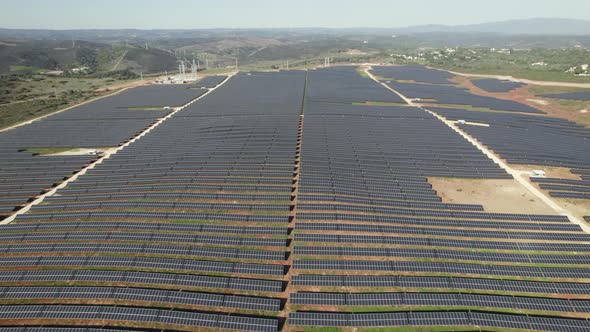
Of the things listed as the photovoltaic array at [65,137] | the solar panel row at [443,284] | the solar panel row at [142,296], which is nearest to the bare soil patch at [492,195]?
the solar panel row at [443,284]

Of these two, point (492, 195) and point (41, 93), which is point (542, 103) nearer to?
point (492, 195)

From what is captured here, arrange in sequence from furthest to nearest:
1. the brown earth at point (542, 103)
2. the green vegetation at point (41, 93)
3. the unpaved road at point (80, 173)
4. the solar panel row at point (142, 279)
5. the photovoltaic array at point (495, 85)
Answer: the photovoltaic array at point (495, 85) < the green vegetation at point (41, 93) < the brown earth at point (542, 103) < the unpaved road at point (80, 173) < the solar panel row at point (142, 279)

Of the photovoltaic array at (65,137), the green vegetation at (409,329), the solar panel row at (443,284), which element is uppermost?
the photovoltaic array at (65,137)

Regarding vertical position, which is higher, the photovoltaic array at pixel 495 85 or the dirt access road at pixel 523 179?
the photovoltaic array at pixel 495 85

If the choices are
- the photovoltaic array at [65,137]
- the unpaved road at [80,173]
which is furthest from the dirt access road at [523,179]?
the photovoltaic array at [65,137]

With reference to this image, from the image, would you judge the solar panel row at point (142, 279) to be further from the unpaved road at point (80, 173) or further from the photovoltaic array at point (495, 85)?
the photovoltaic array at point (495, 85)

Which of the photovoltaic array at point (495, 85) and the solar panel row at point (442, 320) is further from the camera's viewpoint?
the photovoltaic array at point (495, 85)

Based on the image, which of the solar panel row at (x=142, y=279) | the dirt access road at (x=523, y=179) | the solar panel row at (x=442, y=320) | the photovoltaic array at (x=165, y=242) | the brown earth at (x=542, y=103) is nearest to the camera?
the solar panel row at (x=442, y=320)

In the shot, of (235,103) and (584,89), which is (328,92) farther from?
(584,89)

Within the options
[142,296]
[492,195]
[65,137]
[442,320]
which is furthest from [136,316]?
[65,137]

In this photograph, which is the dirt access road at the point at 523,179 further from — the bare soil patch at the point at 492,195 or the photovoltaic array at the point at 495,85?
the photovoltaic array at the point at 495,85
